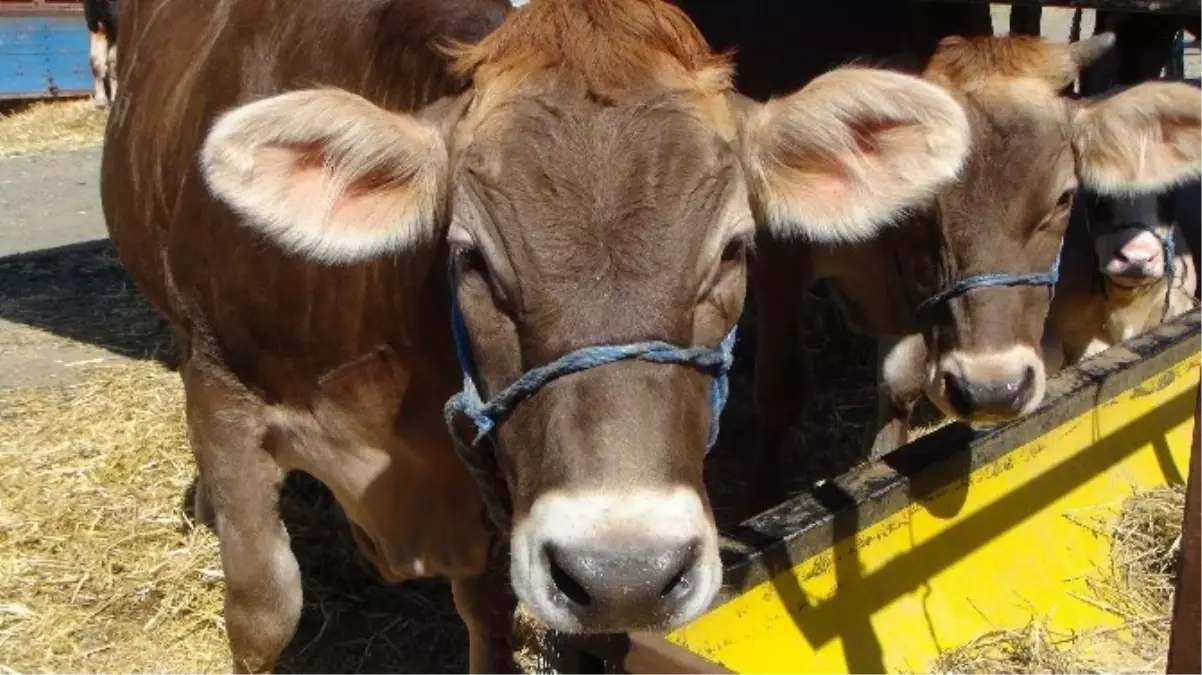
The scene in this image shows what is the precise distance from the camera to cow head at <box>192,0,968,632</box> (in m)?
1.65

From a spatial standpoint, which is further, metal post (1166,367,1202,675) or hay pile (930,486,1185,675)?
hay pile (930,486,1185,675)

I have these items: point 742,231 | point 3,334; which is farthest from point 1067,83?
point 3,334

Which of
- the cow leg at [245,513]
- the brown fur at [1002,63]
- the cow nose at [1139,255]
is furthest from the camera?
the cow nose at [1139,255]

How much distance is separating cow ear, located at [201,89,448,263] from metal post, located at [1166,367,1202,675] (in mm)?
1219

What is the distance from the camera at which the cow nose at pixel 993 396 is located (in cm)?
307

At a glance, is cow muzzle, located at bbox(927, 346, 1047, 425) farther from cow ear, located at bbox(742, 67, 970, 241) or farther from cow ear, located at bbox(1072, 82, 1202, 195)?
cow ear, located at bbox(742, 67, 970, 241)

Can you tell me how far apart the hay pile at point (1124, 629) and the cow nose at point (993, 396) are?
2.13ft

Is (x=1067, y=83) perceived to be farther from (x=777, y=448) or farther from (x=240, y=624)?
(x=240, y=624)

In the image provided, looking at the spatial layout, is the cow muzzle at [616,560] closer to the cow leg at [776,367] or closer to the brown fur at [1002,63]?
the brown fur at [1002,63]

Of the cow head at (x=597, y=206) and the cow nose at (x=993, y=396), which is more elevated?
the cow head at (x=597, y=206)

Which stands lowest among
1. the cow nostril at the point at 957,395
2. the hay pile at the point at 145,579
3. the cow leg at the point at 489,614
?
the hay pile at the point at 145,579

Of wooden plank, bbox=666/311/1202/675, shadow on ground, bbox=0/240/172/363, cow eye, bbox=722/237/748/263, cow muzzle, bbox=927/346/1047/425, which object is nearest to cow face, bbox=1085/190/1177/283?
wooden plank, bbox=666/311/1202/675

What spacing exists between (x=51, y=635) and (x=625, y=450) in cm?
258

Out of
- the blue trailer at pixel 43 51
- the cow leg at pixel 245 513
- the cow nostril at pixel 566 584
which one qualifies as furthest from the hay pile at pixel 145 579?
the blue trailer at pixel 43 51
